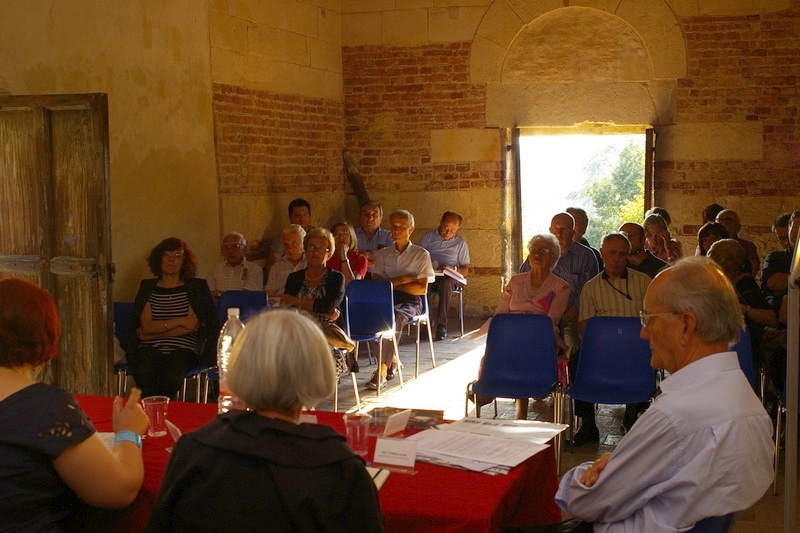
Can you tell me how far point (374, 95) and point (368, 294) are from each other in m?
4.02

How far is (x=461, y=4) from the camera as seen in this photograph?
1003cm

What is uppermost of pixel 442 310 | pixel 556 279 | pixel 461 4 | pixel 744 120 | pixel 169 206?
pixel 461 4

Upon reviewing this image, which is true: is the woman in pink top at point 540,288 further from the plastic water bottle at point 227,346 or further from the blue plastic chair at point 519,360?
the plastic water bottle at point 227,346

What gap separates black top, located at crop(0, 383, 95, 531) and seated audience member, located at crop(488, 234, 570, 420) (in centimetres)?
376

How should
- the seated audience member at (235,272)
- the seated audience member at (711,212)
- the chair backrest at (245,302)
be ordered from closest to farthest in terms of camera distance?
the chair backrest at (245,302) → the seated audience member at (235,272) → the seated audience member at (711,212)

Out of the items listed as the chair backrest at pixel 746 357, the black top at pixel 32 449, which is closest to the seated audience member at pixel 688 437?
the black top at pixel 32 449

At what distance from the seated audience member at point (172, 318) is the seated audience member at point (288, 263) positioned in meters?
1.43

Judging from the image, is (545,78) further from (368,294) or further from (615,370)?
(615,370)

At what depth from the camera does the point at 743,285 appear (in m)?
5.44

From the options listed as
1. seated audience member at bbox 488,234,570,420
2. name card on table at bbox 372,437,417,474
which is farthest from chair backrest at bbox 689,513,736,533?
→ seated audience member at bbox 488,234,570,420

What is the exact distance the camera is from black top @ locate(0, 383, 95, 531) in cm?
226

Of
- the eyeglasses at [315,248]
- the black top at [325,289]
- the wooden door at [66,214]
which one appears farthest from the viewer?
the eyeglasses at [315,248]

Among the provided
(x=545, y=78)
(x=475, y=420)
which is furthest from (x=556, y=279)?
(x=545, y=78)

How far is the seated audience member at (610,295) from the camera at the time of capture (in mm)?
5570
